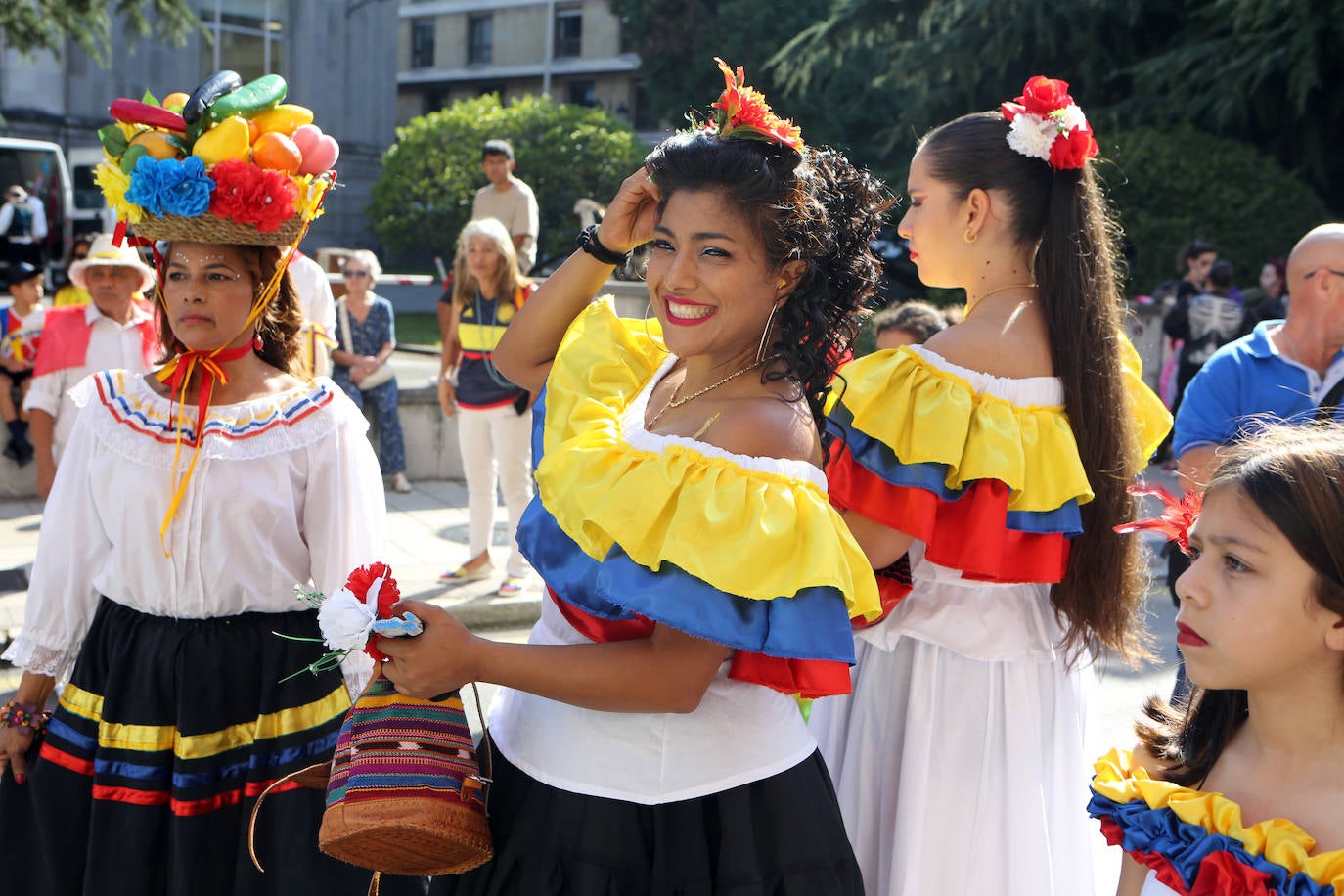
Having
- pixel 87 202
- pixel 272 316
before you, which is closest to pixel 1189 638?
→ pixel 272 316

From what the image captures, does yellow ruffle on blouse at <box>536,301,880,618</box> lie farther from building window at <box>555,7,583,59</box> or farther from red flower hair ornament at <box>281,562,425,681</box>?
building window at <box>555,7,583,59</box>

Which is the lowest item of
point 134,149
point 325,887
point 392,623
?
point 325,887

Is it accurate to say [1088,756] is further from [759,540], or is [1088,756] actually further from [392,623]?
[392,623]

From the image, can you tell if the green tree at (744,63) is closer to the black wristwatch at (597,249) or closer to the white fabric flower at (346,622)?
the black wristwatch at (597,249)

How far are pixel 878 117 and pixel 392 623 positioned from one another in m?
24.7

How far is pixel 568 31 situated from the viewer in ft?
161

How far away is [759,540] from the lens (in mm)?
1867

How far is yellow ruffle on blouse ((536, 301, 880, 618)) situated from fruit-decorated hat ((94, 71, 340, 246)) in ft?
4.14

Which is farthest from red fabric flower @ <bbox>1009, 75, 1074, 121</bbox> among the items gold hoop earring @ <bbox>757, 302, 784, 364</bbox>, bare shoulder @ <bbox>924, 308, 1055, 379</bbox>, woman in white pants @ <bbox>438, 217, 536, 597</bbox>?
woman in white pants @ <bbox>438, 217, 536, 597</bbox>

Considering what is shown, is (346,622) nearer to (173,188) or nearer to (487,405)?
(173,188)

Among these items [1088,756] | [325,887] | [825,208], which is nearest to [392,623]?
[825,208]

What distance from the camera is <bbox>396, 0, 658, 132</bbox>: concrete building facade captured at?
47969 millimetres

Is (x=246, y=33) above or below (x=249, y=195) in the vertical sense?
above

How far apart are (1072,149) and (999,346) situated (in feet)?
1.58
